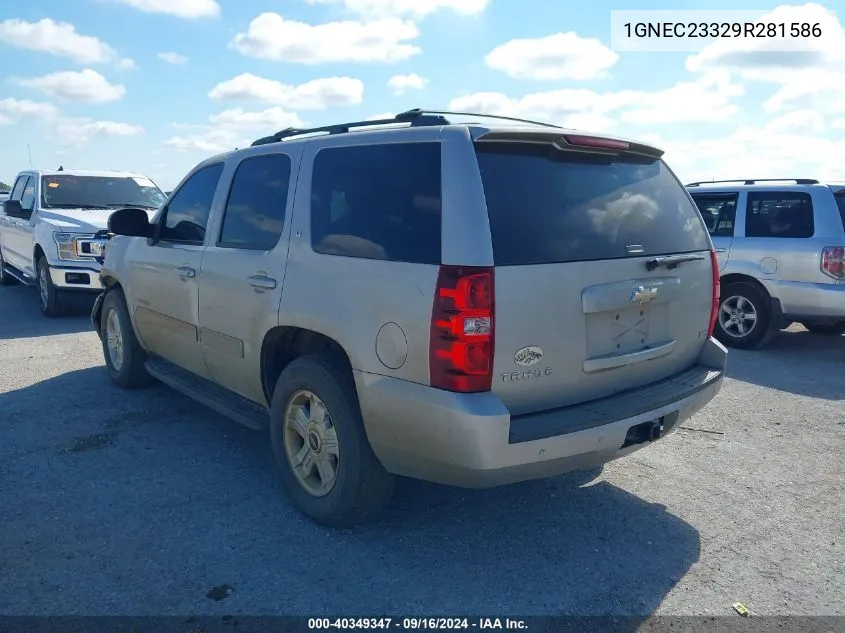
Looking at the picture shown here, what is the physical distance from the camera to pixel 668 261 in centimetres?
355

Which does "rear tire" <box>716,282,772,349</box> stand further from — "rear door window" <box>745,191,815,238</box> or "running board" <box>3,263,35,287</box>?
"running board" <box>3,263,35,287</box>

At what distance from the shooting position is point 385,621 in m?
2.86

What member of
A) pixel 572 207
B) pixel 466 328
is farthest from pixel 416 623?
pixel 572 207

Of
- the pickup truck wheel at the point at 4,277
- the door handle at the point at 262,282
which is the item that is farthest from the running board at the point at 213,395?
the pickup truck wheel at the point at 4,277

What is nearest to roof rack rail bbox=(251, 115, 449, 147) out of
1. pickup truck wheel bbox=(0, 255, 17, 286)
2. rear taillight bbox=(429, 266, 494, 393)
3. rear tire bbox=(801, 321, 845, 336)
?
rear taillight bbox=(429, 266, 494, 393)

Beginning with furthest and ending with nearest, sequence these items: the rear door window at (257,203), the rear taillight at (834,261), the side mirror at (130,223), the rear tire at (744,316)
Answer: the rear tire at (744,316) < the rear taillight at (834,261) < the side mirror at (130,223) < the rear door window at (257,203)

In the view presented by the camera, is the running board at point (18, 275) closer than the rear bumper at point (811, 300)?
No

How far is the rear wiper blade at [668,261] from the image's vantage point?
3461 millimetres

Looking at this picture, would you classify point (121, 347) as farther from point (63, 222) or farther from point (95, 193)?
point (95, 193)

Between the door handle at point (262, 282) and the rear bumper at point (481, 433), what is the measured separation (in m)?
0.91

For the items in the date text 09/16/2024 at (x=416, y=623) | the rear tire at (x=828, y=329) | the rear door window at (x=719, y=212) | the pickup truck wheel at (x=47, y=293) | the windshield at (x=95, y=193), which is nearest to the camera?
the date text 09/16/2024 at (x=416, y=623)

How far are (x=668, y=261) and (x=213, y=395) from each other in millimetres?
2952

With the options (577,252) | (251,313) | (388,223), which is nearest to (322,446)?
(251,313)

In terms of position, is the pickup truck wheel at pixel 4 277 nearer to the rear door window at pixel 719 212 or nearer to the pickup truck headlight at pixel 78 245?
the pickup truck headlight at pixel 78 245
